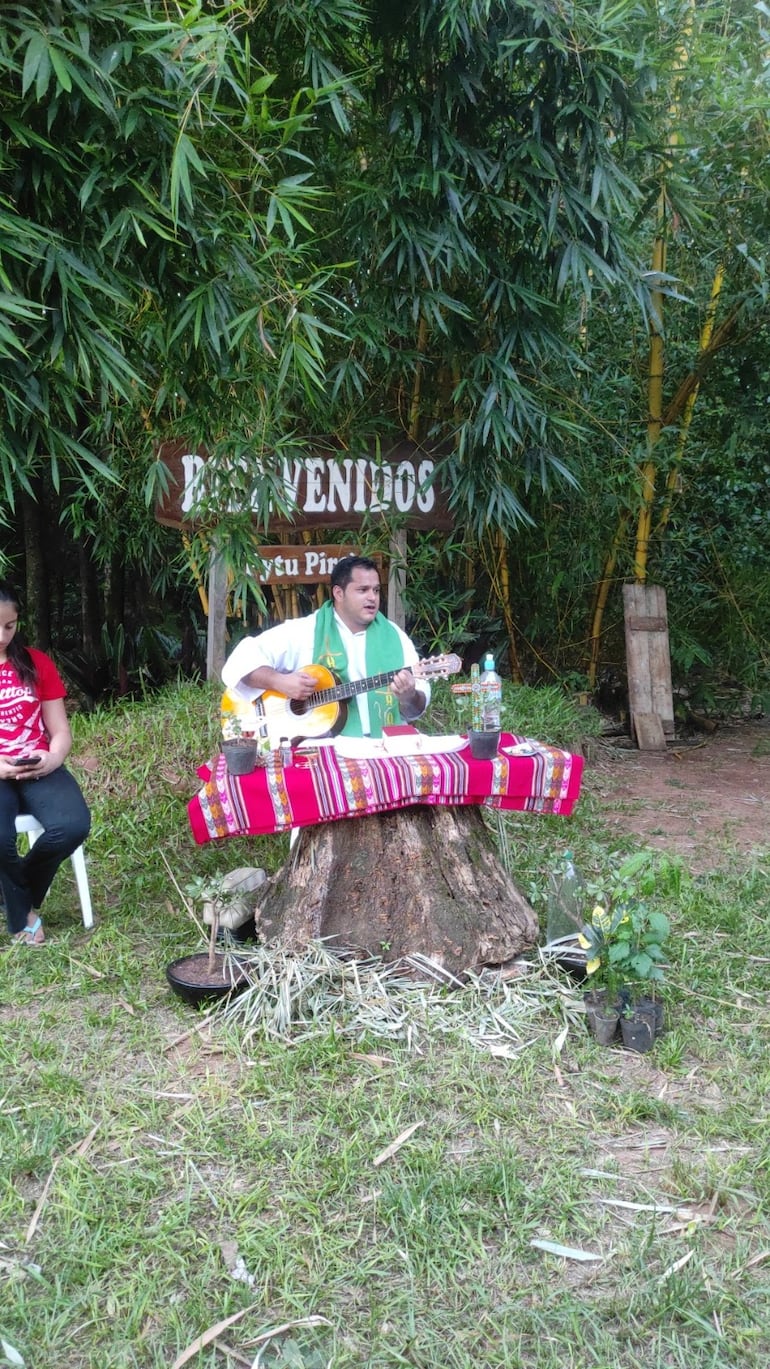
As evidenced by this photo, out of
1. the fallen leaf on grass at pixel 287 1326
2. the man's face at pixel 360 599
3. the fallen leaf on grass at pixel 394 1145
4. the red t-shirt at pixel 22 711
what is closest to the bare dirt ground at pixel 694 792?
the man's face at pixel 360 599

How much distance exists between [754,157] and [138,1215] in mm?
5249

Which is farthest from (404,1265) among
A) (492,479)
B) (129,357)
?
(492,479)

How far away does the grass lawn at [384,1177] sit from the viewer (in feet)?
6.15

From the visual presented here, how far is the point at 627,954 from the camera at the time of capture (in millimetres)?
2801

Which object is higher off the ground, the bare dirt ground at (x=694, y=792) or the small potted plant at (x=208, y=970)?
the small potted plant at (x=208, y=970)

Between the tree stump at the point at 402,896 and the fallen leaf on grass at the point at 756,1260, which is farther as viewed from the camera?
the tree stump at the point at 402,896

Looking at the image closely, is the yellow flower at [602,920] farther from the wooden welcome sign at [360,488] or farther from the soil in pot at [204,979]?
the wooden welcome sign at [360,488]

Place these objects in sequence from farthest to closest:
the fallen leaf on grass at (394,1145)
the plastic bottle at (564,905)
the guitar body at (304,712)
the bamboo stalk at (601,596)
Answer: the bamboo stalk at (601,596), the guitar body at (304,712), the plastic bottle at (564,905), the fallen leaf on grass at (394,1145)

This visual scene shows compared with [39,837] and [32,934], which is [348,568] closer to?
[39,837]

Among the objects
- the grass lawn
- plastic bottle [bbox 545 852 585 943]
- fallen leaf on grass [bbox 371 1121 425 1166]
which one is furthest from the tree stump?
fallen leaf on grass [bbox 371 1121 425 1166]

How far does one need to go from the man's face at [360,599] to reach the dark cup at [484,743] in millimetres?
705

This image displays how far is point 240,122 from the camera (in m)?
3.01

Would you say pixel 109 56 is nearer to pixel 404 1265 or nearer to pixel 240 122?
pixel 240 122

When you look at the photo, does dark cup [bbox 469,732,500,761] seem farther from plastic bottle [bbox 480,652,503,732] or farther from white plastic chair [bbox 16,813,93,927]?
white plastic chair [bbox 16,813,93,927]
